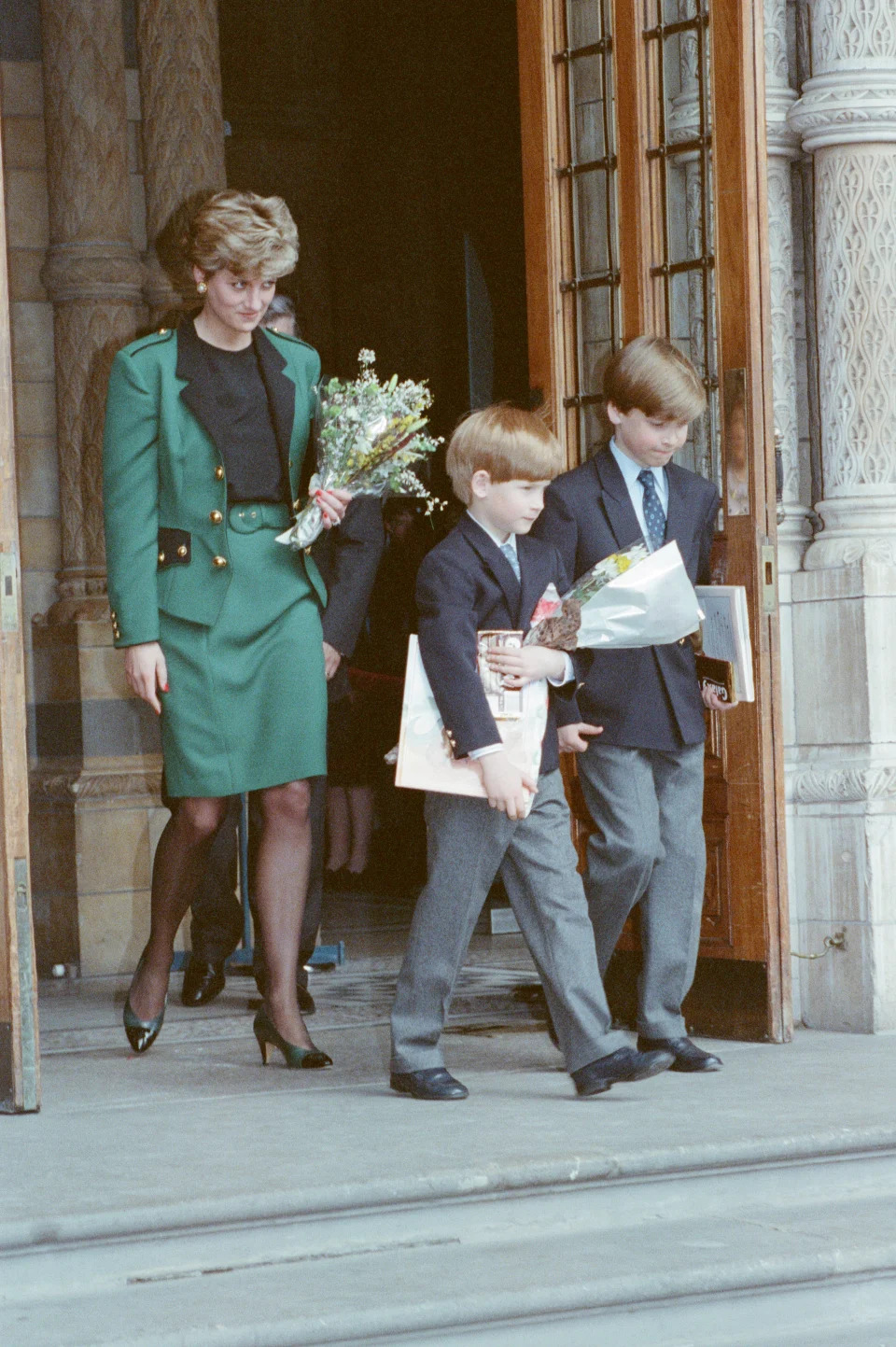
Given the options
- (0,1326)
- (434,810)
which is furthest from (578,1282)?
(434,810)

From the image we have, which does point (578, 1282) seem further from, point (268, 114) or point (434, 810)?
point (268, 114)

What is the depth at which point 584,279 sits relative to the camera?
5.39 metres

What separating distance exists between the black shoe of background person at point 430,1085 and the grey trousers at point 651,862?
523mm

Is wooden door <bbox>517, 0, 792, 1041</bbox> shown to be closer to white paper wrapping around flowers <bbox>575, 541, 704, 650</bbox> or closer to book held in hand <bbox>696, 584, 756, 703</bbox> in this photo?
book held in hand <bbox>696, 584, 756, 703</bbox>

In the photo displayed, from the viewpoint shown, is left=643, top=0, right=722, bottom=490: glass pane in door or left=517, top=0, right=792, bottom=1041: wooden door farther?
left=643, top=0, right=722, bottom=490: glass pane in door

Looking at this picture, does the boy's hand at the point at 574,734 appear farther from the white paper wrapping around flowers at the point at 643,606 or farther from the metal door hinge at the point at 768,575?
the metal door hinge at the point at 768,575

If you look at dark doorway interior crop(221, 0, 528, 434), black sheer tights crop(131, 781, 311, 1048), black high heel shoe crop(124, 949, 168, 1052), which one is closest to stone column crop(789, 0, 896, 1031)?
black sheer tights crop(131, 781, 311, 1048)

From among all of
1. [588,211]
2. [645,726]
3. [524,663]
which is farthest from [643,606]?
[588,211]

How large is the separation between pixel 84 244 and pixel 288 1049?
3.31m

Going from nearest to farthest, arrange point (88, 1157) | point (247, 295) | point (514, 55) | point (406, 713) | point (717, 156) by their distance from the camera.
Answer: point (88, 1157)
point (406, 713)
point (247, 295)
point (717, 156)
point (514, 55)

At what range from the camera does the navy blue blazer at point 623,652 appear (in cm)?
468

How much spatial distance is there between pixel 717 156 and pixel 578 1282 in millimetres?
2754

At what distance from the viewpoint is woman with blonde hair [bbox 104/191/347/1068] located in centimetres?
470

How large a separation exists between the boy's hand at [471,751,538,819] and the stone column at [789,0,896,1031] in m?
1.40
